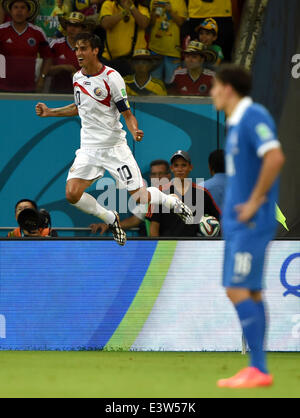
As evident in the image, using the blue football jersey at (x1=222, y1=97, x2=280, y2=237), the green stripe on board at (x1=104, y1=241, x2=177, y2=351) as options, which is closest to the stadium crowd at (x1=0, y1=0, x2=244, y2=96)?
the green stripe on board at (x1=104, y1=241, x2=177, y2=351)

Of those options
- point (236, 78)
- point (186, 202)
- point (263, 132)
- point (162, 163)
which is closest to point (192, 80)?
point (162, 163)

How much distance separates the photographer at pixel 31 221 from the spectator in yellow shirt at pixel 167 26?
301 centimetres

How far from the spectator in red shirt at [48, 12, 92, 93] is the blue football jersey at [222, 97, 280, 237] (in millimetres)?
5433

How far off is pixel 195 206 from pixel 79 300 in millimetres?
1614

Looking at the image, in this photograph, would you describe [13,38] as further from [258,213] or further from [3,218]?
[258,213]

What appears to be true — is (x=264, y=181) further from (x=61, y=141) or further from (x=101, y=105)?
(x=61, y=141)

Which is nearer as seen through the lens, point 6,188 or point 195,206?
point 195,206

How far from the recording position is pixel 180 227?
33.7 ft

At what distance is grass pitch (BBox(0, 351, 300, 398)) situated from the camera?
6.51 m

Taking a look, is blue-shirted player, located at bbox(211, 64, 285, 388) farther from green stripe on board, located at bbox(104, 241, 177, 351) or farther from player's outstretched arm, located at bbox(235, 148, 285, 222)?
green stripe on board, located at bbox(104, 241, 177, 351)

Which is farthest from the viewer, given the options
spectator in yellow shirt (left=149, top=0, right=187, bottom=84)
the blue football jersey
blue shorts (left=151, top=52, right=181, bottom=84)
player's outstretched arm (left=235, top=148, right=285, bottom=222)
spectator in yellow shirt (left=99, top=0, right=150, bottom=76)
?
spectator in yellow shirt (left=149, top=0, right=187, bottom=84)

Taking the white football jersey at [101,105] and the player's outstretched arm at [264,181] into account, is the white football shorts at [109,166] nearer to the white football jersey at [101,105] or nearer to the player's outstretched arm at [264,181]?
the white football jersey at [101,105]

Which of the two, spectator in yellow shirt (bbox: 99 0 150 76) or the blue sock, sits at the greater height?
spectator in yellow shirt (bbox: 99 0 150 76)

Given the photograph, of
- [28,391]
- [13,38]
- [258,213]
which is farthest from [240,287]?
[13,38]
